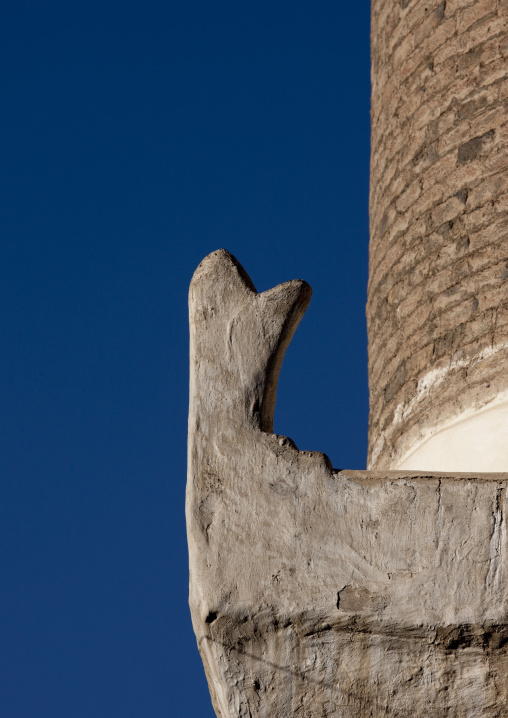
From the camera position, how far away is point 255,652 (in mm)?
3156

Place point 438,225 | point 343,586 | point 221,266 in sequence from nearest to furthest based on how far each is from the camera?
1. point 343,586
2. point 221,266
3. point 438,225

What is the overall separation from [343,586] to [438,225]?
2133mm

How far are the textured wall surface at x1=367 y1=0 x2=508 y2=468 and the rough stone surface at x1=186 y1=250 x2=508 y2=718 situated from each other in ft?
4.04

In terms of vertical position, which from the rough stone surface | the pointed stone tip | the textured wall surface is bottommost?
the rough stone surface

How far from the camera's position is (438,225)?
4809 mm

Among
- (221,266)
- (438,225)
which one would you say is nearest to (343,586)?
(221,266)

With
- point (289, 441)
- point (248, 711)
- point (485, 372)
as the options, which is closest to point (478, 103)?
point (485, 372)

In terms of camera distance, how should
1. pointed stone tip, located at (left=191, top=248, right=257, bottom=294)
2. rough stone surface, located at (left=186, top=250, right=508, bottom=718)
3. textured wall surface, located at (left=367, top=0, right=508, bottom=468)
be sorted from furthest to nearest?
textured wall surface, located at (left=367, top=0, right=508, bottom=468) < pointed stone tip, located at (left=191, top=248, right=257, bottom=294) < rough stone surface, located at (left=186, top=250, right=508, bottom=718)

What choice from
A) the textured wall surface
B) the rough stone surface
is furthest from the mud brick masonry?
the textured wall surface

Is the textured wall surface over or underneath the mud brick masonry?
over

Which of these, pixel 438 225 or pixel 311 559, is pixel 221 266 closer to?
pixel 311 559

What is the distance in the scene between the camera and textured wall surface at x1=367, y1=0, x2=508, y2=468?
14.7ft

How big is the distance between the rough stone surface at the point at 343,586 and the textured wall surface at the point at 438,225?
4.04 ft

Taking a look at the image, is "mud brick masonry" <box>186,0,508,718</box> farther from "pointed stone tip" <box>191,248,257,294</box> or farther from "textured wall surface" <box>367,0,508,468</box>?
"textured wall surface" <box>367,0,508,468</box>
